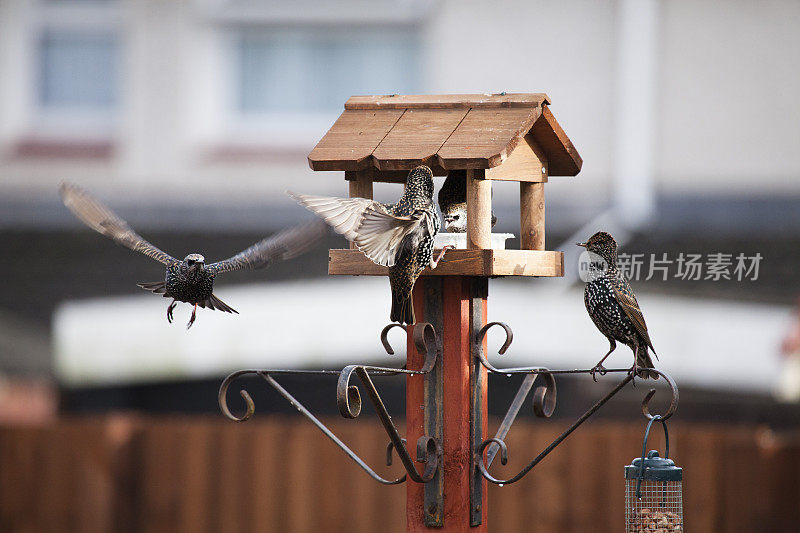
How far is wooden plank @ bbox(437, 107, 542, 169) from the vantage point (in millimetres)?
2729

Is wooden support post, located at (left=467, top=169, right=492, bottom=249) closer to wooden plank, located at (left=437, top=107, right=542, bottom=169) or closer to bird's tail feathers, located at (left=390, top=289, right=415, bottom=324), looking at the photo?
wooden plank, located at (left=437, top=107, right=542, bottom=169)

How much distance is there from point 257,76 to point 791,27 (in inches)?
148

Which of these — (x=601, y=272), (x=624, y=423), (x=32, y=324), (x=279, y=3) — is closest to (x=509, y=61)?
(x=279, y=3)

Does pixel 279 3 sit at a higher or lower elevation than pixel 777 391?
higher

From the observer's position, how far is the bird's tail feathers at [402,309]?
2727 millimetres

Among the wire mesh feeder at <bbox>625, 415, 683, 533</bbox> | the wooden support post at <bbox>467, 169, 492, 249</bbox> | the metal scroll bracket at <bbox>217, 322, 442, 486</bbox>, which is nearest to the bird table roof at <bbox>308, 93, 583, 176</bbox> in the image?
the wooden support post at <bbox>467, 169, 492, 249</bbox>

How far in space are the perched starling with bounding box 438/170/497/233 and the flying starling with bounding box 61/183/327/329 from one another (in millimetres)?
370

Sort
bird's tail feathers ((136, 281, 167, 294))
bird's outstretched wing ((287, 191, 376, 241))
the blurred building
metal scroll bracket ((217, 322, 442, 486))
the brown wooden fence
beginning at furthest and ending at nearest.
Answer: the blurred building, the brown wooden fence, bird's tail feathers ((136, 281, 167, 294)), metal scroll bracket ((217, 322, 442, 486)), bird's outstretched wing ((287, 191, 376, 241))

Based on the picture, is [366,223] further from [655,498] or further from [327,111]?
[327,111]

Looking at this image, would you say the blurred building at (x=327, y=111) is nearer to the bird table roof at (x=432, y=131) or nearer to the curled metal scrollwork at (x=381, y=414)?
the bird table roof at (x=432, y=131)

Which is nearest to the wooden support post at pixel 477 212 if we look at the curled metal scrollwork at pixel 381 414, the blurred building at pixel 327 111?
the curled metal scrollwork at pixel 381 414

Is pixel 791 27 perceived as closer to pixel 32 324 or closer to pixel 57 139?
pixel 57 139

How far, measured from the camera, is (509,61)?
723 cm

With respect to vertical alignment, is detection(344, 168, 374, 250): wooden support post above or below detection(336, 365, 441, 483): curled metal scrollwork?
above
